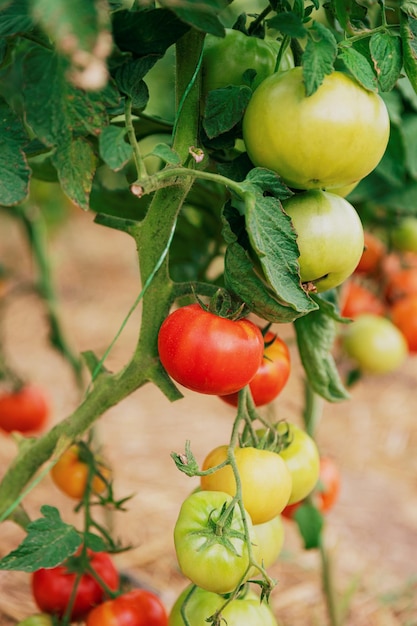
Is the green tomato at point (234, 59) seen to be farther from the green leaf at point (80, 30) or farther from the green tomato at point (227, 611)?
the green tomato at point (227, 611)

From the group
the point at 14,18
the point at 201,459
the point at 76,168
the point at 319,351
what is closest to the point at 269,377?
the point at 319,351

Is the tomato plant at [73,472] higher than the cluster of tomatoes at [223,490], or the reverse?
the cluster of tomatoes at [223,490]

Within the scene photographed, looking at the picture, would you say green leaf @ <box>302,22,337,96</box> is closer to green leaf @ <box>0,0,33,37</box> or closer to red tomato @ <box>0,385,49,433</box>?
green leaf @ <box>0,0,33,37</box>

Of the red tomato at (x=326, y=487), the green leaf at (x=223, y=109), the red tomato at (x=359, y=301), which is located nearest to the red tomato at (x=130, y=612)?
the red tomato at (x=326, y=487)

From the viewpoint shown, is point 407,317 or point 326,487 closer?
point 326,487

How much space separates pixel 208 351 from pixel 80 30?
30 cm

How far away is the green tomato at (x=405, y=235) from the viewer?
1334 mm

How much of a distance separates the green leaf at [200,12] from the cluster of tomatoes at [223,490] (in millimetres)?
238

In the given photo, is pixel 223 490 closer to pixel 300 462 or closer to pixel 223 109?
pixel 300 462

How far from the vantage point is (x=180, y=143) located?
61cm

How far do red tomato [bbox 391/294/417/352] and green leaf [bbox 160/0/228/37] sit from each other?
0.93 meters

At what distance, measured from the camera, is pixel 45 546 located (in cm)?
69

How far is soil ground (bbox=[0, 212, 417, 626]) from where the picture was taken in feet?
5.18

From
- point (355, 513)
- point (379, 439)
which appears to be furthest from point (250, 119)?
point (379, 439)
